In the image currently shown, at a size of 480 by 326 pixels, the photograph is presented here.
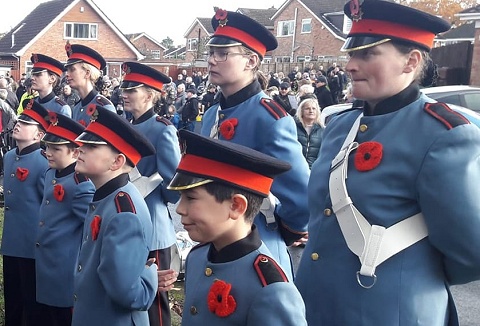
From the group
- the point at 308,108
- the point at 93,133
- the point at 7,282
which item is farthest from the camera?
the point at 308,108

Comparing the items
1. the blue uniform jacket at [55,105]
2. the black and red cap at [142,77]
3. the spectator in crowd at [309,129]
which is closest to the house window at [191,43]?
the spectator in crowd at [309,129]

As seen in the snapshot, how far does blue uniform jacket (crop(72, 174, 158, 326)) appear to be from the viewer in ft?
10.4

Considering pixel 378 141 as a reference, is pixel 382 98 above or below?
above

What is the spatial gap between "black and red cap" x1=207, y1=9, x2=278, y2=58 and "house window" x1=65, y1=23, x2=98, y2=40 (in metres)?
43.7

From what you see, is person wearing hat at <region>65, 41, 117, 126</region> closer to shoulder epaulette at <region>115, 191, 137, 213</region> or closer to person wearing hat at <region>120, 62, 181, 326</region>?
person wearing hat at <region>120, 62, 181, 326</region>

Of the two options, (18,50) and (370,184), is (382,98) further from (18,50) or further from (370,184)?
(18,50)

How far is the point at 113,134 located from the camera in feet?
11.6

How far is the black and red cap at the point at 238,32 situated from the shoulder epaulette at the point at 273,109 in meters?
0.34

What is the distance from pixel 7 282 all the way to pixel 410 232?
3.63 m

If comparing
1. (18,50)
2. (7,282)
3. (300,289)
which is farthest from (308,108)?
(18,50)

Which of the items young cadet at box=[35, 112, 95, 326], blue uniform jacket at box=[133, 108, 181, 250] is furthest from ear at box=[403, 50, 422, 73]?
blue uniform jacket at box=[133, 108, 181, 250]

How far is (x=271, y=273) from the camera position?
2.33 m

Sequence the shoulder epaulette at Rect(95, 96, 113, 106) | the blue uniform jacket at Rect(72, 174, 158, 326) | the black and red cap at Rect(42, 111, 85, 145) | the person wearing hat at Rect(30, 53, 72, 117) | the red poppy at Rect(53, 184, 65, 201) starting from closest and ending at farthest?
the blue uniform jacket at Rect(72, 174, 158, 326), the red poppy at Rect(53, 184, 65, 201), the black and red cap at Rect(42, 111, 85, 145), the shoulder epaulette at Rect(95, 96, 113, 106), the person wearing hat at Rect(30, 53, 72, 117)

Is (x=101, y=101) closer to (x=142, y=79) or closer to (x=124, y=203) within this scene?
(x=142, y=79)
